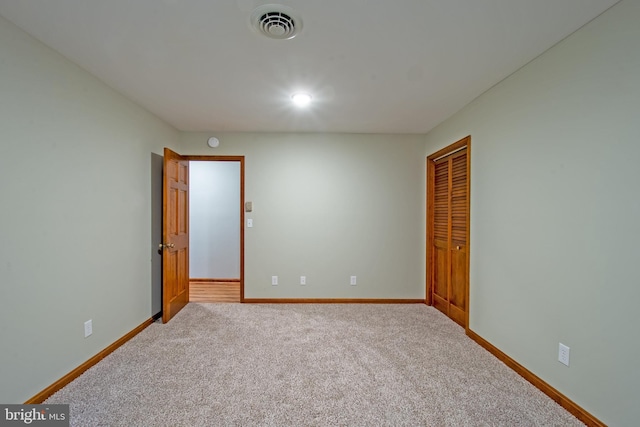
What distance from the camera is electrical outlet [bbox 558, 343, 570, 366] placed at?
1831mm

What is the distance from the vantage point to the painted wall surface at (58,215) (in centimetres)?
168

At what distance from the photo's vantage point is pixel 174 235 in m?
3.44

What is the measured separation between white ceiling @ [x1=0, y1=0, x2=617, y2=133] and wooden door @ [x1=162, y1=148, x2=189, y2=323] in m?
0.78

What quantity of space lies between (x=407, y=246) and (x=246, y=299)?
2339 mm

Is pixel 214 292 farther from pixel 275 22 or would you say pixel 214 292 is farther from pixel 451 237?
pixel 275 22

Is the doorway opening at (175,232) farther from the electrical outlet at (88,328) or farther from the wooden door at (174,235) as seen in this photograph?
the electrical outlet at (88,328)

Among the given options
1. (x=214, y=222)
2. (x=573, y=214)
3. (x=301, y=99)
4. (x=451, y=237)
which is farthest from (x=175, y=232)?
(x=573, y=214)

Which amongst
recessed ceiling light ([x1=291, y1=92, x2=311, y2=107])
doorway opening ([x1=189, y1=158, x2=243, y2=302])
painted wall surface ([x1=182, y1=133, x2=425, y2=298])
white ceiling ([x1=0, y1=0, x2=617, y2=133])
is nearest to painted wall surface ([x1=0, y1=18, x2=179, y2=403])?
white ceiling ([x1=0, y1=0, x2=617, y2=133])

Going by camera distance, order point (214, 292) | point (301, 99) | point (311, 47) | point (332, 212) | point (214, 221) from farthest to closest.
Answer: point (214, 221)
point (214, 292)
point (332, 212)
point (301, 99)
point (311, 47)

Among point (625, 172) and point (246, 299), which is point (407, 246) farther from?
point (625, 172)

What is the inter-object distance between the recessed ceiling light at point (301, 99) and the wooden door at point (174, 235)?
1.57 metres

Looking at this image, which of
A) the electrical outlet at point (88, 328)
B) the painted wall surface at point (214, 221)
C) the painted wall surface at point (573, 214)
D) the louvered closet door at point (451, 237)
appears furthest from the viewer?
the painted wall surface at point (214, 221)

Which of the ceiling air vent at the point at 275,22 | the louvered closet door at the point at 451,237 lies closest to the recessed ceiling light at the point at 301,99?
the ceiling air vent at the point at 275,22

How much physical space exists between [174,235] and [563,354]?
3719 mm
